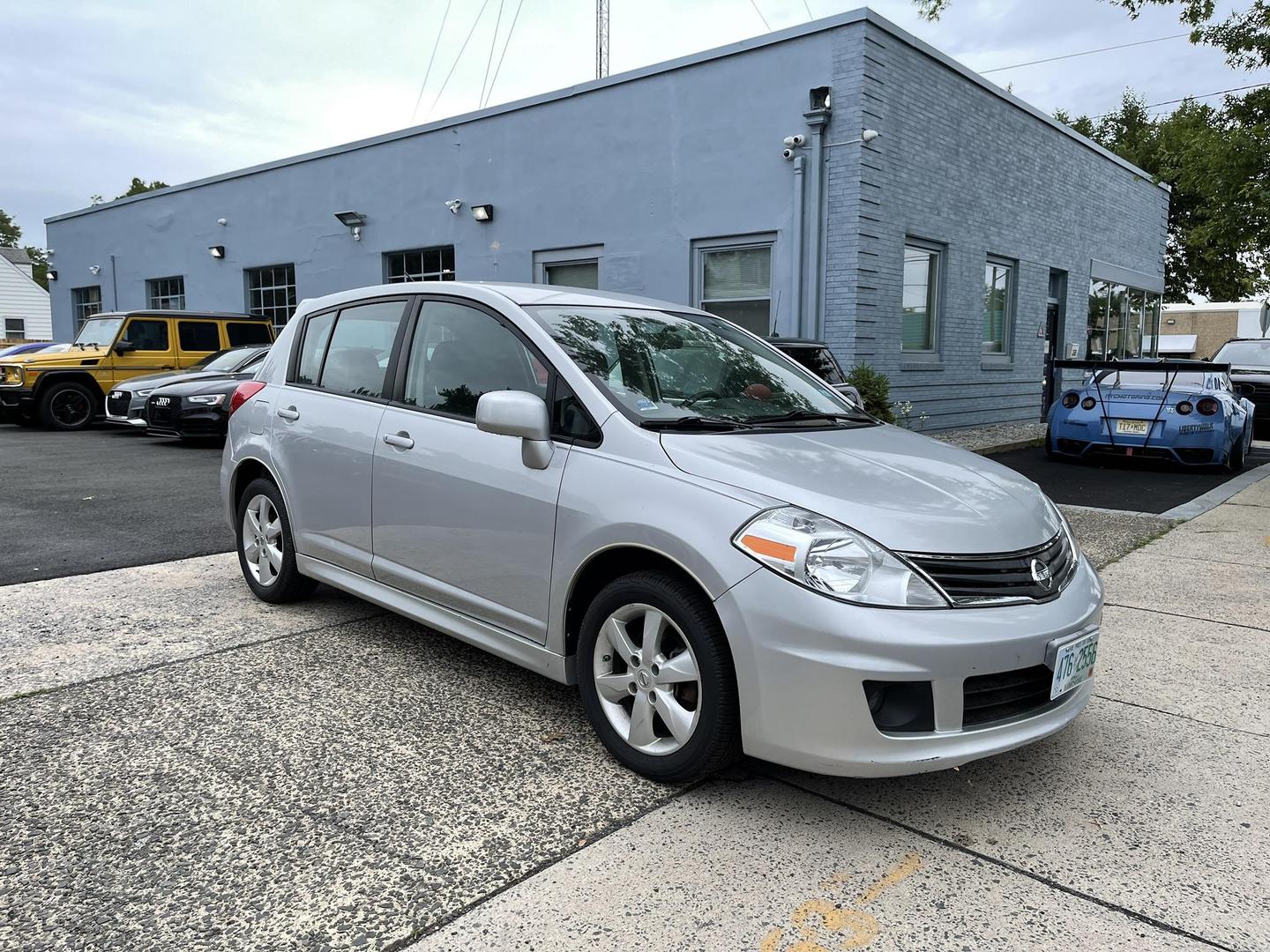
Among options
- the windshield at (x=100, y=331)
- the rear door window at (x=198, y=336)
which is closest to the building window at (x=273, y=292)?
the rear door window at (x=198, y=336)

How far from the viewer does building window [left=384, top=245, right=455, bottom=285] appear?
651 inches

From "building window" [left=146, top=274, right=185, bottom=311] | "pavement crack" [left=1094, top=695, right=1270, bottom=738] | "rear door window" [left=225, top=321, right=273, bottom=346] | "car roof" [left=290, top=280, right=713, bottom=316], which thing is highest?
"building window" [left=146, top=274, right=185, bottom=311]

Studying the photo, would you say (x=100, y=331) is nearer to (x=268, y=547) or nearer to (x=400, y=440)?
(x=268, y=547)

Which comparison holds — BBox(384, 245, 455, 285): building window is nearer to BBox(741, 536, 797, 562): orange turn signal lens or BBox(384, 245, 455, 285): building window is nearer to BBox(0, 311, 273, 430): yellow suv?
BBox(0, 311, 273, 430): yellow suv

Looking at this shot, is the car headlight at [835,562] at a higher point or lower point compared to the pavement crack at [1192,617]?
higher

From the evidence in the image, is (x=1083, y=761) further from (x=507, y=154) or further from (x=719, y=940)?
(x=507, y=154)

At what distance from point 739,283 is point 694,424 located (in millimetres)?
9723

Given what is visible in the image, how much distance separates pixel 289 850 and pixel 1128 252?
21.7 metres

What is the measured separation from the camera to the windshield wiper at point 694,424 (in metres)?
3.20

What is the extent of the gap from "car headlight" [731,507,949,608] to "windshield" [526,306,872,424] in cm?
71

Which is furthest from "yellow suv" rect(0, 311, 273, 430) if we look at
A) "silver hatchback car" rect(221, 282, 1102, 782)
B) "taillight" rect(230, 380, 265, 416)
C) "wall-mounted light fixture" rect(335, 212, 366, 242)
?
"silver hatchback car" rect(221, 282, 1102, 782)

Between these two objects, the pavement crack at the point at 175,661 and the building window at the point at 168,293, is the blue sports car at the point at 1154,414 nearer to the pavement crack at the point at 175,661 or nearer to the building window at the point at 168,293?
the pavement crack at the point at 175,661

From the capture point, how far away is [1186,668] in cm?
428

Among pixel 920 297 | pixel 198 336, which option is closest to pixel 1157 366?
pixel 920 297
